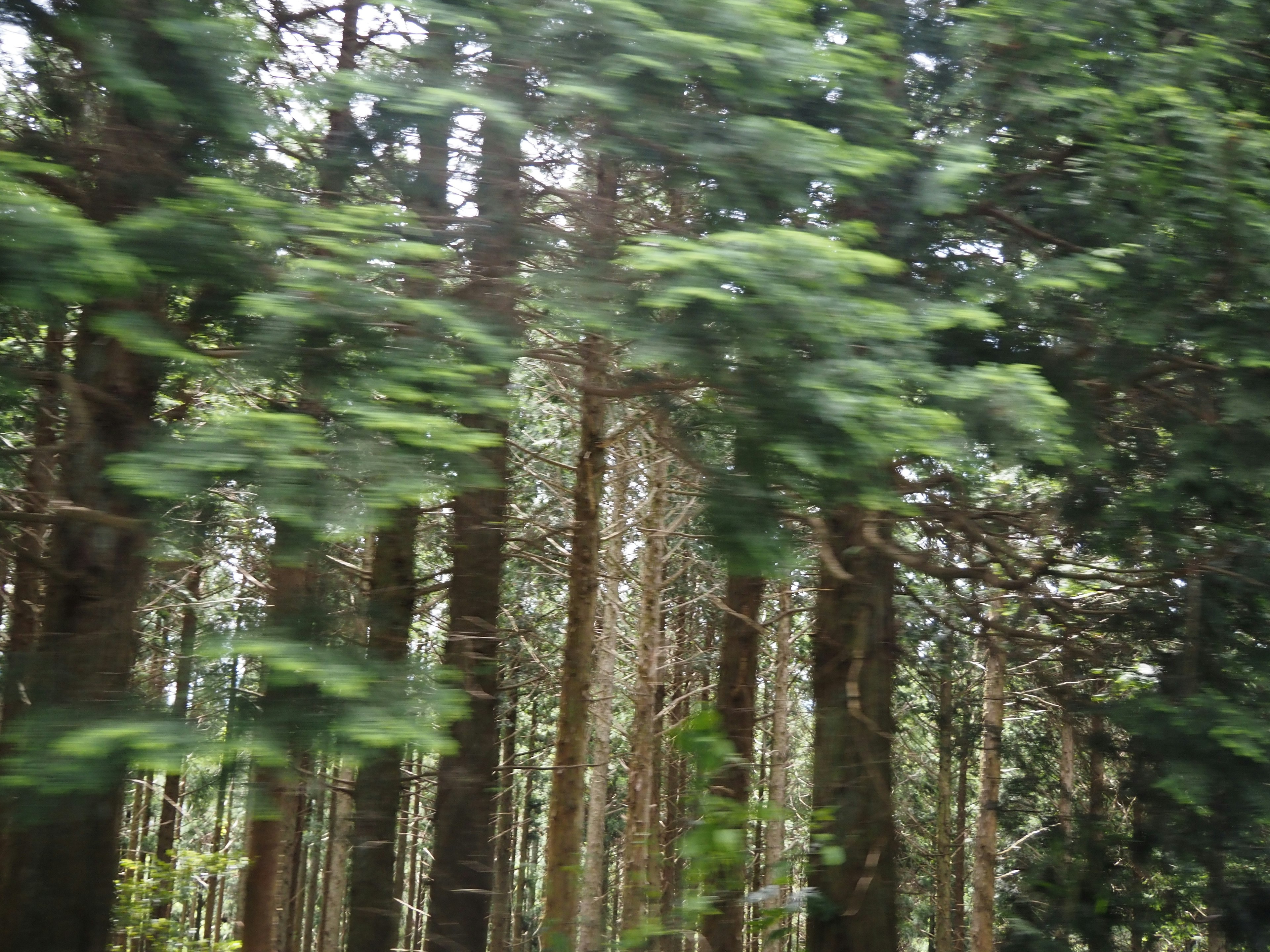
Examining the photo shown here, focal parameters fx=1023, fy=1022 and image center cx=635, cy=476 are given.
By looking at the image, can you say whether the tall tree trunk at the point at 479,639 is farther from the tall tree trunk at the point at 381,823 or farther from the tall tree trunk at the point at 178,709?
the tall tree trunk at the point at 178,709

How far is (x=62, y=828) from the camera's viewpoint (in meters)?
5.70

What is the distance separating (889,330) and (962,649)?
9.53 meters

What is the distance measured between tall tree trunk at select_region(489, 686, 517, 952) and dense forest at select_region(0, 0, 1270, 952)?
22cm

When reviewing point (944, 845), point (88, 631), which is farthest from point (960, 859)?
point (88, 631)

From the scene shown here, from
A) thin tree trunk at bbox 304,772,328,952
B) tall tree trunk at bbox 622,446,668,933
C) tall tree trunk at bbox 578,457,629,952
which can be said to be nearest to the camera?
tall tree trunk at bbox 622,446,668,933

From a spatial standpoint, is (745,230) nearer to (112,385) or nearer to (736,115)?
(736,115)

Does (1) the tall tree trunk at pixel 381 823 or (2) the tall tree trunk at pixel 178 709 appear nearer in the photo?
(2) the tall tree trunk at pixel 178 709

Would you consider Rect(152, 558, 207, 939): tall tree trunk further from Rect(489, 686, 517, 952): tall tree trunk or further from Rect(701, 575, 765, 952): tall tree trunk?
Rect(701, 575, 765, 952): tall tree trunk

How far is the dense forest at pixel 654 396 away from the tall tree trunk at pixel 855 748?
0.04 metres

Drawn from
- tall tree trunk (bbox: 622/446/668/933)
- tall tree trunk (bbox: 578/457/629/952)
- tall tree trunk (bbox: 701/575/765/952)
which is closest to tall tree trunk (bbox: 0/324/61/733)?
tall tree trunk (bbox: 578/457/629/952)

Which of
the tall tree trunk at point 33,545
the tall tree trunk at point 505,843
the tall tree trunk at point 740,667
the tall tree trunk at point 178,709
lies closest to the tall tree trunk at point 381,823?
the tall tree trunk at point 505,843

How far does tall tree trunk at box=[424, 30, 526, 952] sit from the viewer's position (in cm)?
543

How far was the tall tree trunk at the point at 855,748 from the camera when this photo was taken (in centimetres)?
661

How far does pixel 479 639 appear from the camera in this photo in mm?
6969
